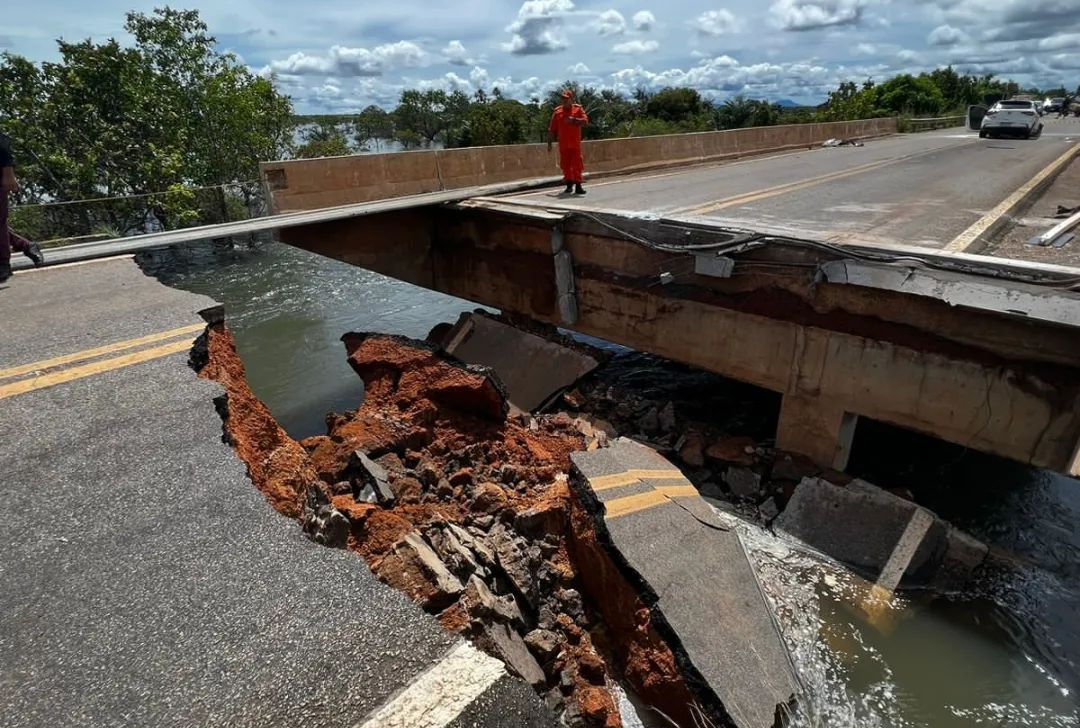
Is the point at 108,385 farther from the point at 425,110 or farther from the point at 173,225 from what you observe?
the point at 425,110

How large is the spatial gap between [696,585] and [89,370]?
430cm

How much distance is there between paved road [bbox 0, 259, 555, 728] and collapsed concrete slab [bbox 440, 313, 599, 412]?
4868 mm

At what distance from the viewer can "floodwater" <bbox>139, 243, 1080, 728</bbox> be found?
455 centimetres

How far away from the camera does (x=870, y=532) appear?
5.93 m

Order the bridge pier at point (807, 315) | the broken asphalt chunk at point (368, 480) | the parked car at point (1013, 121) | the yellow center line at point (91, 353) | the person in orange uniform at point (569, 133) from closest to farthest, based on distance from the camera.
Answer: the yellow center line at point (91, 353) < the broken asphalt chunk at point (368, 480) < the bridge pier at point (807, 315) < the person in orange uniform at point (569, 133) < the parked car at point (1013, 121)

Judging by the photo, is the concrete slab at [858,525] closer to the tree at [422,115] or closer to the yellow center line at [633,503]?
the yellow center line at [633,503]

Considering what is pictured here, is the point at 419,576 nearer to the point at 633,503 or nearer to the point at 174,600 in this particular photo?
the point at 174,600

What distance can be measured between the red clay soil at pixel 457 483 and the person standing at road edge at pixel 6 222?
2696 mm

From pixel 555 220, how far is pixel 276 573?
6802 millimetres

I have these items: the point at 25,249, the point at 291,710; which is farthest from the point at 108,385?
the point at 25,249

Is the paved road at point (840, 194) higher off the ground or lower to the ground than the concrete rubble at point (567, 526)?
higher

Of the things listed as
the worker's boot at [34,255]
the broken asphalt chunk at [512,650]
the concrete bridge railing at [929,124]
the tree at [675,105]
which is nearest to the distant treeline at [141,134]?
the worker's boot at [34,255]

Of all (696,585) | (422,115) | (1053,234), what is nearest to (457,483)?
(696,585)

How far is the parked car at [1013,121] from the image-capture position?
27047 millimetres
